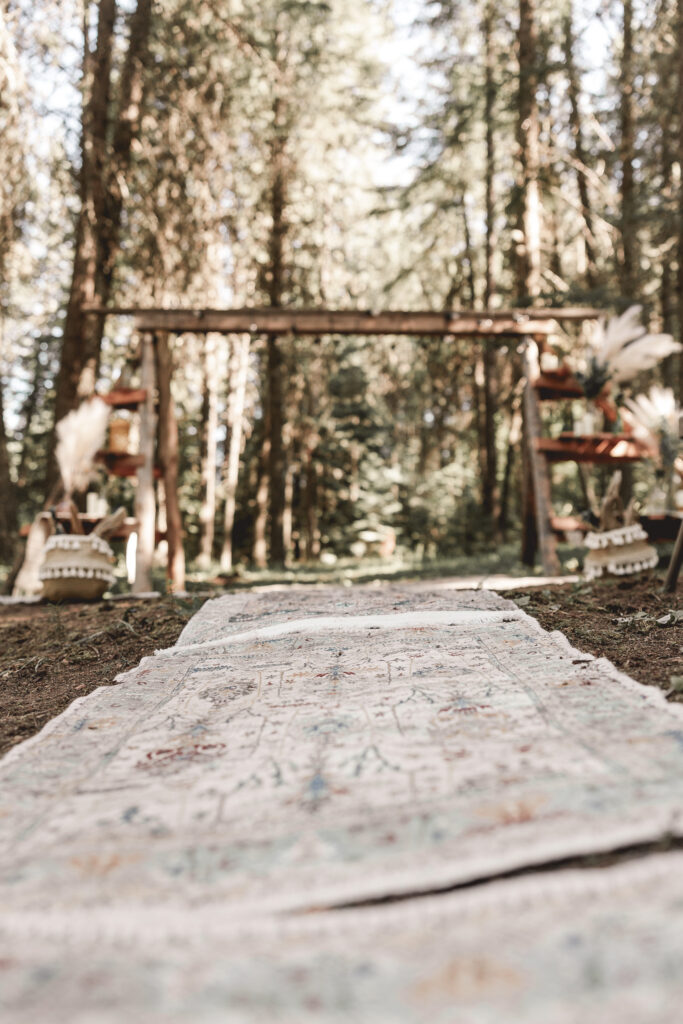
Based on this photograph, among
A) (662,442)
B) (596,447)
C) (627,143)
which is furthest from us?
(627,143)

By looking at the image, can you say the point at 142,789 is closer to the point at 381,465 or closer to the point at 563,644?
the point at 563,644

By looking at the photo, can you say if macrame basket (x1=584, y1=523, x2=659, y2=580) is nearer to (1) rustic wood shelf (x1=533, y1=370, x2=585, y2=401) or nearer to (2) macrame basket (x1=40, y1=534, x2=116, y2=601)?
(1) rustic wood shelf (x1=533, y1=370, x2=585, y2=401)

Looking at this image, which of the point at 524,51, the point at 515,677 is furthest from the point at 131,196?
the point at 515,677

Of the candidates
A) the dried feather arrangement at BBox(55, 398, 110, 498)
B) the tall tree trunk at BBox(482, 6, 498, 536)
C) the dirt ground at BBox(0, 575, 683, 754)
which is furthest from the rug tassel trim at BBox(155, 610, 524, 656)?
the tall tree trunk at BBox(482, 6, 498, 536)

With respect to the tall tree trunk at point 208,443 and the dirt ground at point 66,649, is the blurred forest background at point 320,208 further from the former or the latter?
the dirt ground at point 66,649

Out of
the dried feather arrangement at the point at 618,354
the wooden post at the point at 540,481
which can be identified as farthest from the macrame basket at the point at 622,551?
the dried feather arrangement at the point at 618,354

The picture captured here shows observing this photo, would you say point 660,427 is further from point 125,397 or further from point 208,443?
point 208,443

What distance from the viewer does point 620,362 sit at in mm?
7281

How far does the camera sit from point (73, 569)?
641cm

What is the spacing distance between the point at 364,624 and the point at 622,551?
2.64m

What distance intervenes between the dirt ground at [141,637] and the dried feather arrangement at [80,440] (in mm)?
1517

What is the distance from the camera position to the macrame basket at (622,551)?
5.84 meters

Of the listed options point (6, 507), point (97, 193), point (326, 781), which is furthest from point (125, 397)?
point (326, 781)

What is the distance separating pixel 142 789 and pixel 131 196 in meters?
10.3
